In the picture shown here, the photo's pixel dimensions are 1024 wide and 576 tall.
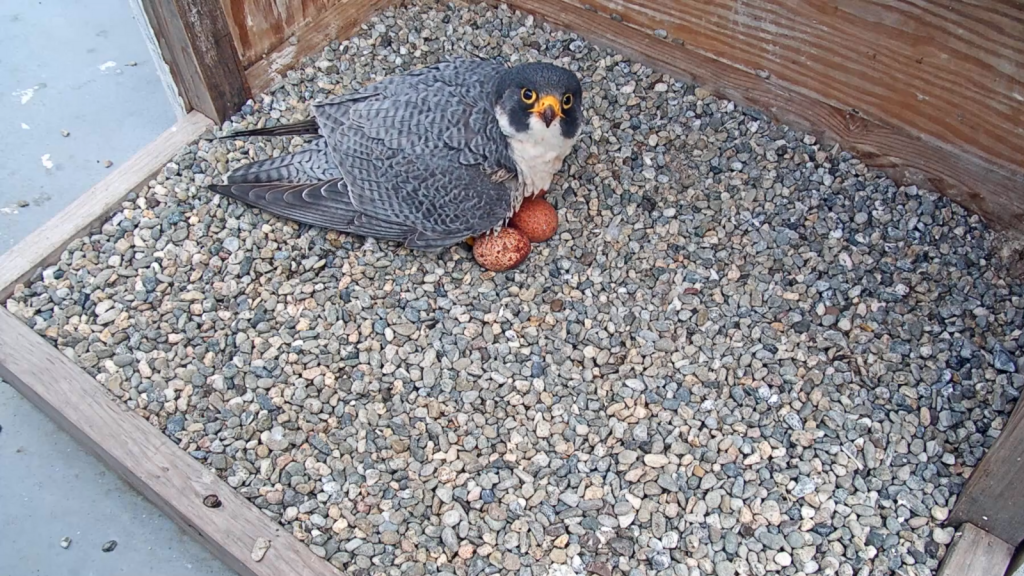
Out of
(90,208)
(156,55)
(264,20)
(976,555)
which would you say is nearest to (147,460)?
(90,208)

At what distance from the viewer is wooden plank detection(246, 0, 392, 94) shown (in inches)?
121

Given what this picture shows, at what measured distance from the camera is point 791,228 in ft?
8.98

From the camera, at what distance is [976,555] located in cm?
208

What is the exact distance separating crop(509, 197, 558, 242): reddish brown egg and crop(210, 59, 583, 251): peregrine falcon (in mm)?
48

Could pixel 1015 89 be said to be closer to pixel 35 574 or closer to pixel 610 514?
pixel 610 514

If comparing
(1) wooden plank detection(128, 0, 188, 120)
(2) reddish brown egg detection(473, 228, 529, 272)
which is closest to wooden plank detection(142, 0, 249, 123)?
(1) wooden plank detection(128, 0, 188, 120)

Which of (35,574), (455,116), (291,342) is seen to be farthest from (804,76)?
(35,574)

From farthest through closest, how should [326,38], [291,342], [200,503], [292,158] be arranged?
[326,38] < [292,158] < [291,342] < [200,503]

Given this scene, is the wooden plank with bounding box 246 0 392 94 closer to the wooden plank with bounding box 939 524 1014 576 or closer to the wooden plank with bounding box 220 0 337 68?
the wooden plank with bounding box 220 0 337 68

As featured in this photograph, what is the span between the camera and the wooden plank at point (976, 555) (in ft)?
6.75

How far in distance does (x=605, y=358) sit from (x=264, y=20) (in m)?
1.68

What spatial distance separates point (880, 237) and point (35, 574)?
2.67 m

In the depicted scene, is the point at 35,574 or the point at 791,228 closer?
the point at 35,574

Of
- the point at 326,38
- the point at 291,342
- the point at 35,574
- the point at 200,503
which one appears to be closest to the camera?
the point at 200,503
